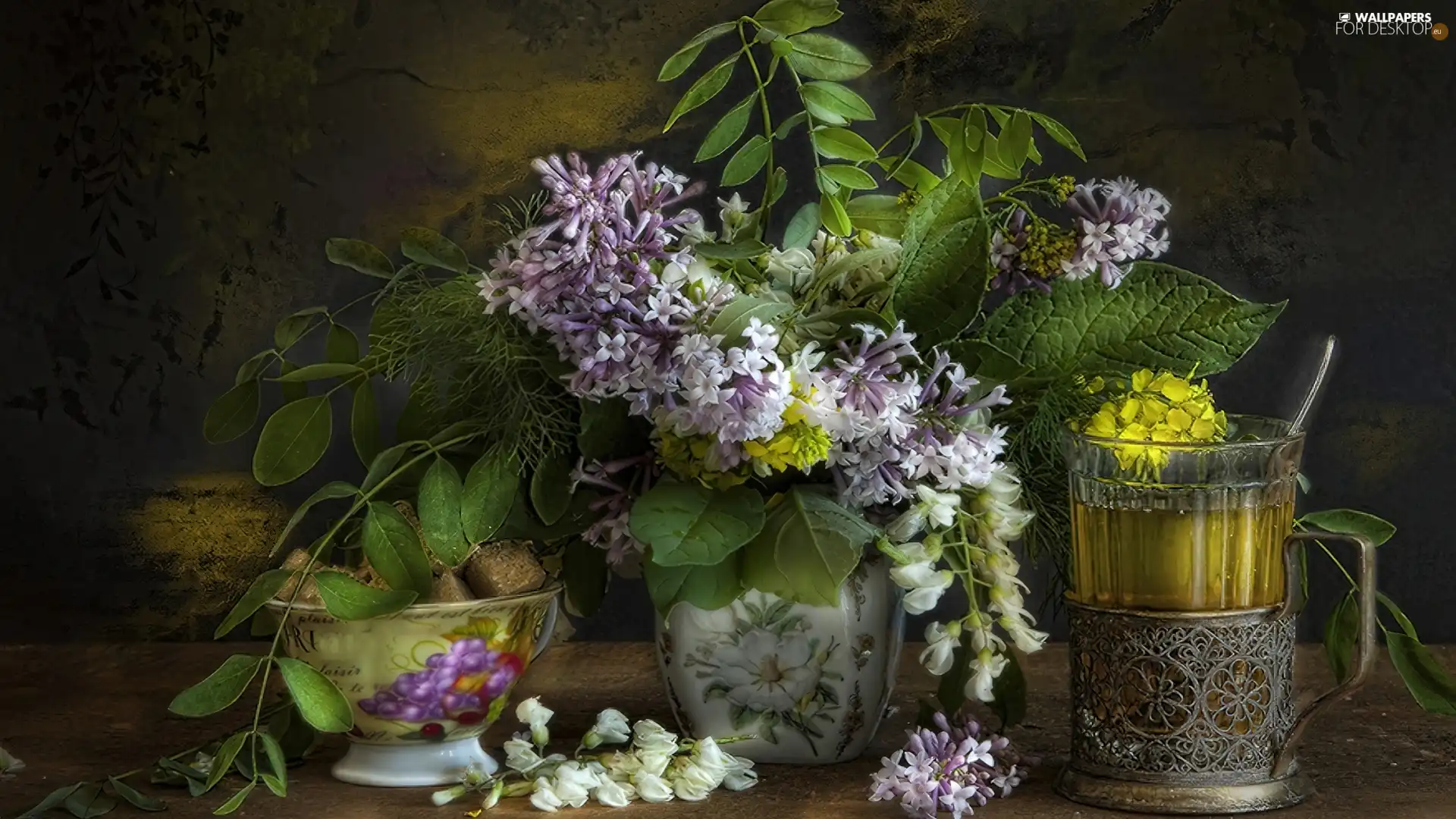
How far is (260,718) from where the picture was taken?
3.00ft

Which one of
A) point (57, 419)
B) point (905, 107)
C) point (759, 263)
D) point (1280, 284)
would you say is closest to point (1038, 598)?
point (1280, 284)

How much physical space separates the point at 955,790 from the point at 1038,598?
2.16 feet

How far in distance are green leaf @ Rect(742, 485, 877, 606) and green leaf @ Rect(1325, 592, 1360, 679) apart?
270 millimetres

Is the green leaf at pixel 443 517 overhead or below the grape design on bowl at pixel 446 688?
overhead

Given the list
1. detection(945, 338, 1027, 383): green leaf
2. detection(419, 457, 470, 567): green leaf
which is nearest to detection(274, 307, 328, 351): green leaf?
detection(419, 457, 470, 567): green leaf

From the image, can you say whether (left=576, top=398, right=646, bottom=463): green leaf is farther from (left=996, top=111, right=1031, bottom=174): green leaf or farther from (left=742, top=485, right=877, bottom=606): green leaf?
(left=996, top=111, right=1031, bottom=174): green leaf

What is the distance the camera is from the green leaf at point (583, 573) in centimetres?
90

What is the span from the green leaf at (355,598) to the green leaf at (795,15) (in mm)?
355

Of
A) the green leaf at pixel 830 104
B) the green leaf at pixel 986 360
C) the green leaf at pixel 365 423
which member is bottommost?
the green leaf at pixel 365 423

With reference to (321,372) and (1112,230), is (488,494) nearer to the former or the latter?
(321,372)

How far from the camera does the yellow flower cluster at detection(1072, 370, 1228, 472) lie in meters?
0.75

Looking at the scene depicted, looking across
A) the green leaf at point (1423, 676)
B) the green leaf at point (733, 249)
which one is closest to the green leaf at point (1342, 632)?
the green leaf at point (1423, 676)

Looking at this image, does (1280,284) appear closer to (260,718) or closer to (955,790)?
(955,790)

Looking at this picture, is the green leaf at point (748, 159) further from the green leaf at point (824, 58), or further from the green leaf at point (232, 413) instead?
the green leaf at point (232, 413)
